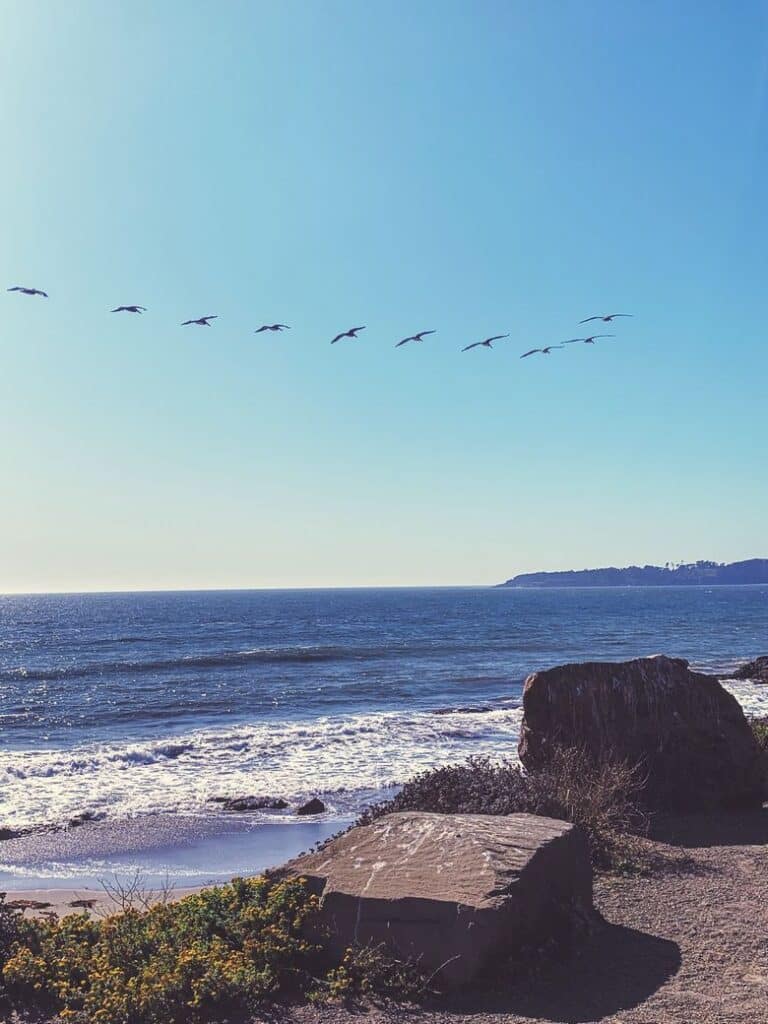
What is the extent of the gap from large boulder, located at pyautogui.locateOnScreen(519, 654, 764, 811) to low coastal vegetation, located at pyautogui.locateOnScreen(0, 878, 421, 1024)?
6.35 m

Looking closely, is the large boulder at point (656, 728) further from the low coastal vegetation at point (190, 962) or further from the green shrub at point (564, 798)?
the low coastal vegetation at point (190, 962)

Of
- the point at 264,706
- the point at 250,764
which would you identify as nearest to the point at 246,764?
the point at 250,764

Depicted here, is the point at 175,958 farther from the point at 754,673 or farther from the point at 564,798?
the point at 754,673

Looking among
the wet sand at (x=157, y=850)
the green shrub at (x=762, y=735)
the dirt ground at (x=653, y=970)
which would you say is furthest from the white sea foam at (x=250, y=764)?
the dirt ground at (x=653, y=970)

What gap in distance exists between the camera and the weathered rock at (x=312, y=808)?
17250mm

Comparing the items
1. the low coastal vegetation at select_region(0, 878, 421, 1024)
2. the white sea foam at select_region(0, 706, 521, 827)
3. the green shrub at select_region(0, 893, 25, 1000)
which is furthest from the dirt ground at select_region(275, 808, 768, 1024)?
the white sea foam at select_region(0, 706, 521, 827)

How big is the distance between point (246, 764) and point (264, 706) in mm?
12081

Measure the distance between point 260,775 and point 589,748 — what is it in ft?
35.7

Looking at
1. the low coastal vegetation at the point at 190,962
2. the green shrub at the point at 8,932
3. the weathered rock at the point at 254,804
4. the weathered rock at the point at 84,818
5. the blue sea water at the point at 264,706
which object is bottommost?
the blue sea water at the point at 264,706

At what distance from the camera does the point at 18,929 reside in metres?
7.71

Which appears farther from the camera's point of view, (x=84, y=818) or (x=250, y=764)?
(x=250, y=764)

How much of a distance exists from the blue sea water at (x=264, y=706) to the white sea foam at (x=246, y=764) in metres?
0.07

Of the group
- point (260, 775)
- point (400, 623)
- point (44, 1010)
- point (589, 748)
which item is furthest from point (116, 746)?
point (400, 623)

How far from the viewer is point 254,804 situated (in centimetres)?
1809
